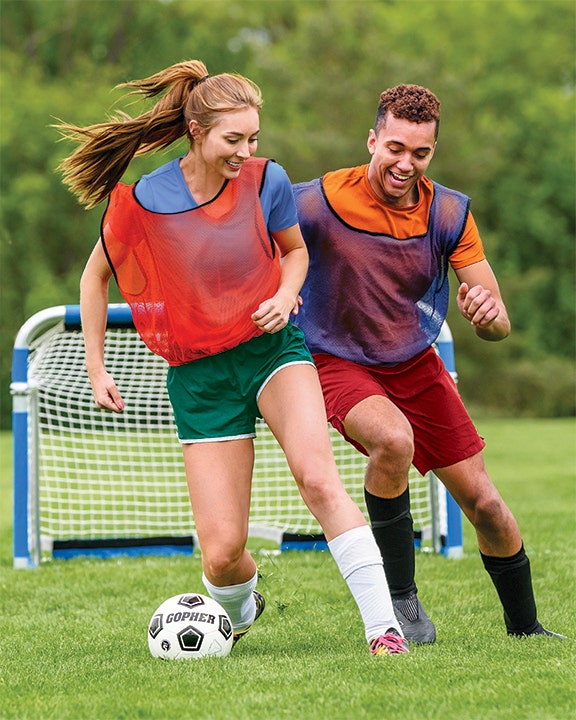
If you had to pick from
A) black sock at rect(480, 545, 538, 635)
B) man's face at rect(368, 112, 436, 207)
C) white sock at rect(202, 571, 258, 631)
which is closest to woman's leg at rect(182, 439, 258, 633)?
white sock at rect(202, 571, 258, 631)

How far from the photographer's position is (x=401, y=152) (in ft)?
16.0

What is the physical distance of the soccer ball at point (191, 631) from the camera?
4.61 meters

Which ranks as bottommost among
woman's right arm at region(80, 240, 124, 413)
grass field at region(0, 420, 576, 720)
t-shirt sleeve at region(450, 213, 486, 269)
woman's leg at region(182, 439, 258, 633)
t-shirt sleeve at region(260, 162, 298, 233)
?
grass field at region(0, 420, 576, 720)

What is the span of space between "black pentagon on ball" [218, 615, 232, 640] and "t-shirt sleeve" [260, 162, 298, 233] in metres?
1.57

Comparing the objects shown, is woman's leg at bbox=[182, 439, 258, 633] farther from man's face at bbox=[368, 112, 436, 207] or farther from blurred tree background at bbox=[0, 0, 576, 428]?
blurred tree background at bbox=[0, 0, 576, 428]

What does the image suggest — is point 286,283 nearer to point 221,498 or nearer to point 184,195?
point 184,195

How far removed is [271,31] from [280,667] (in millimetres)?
38018

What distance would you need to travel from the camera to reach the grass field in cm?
374

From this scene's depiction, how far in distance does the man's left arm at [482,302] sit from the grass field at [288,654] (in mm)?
1279

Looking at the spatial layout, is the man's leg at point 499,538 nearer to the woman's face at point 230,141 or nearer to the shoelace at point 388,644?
the shoelace at point 388,644

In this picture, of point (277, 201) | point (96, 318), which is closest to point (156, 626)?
point (96, 318)

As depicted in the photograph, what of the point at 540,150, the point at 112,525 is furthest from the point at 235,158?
the point at 540,150

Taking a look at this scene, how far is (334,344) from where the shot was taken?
5.14 meters

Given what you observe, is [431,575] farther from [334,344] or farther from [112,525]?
[112,525]
